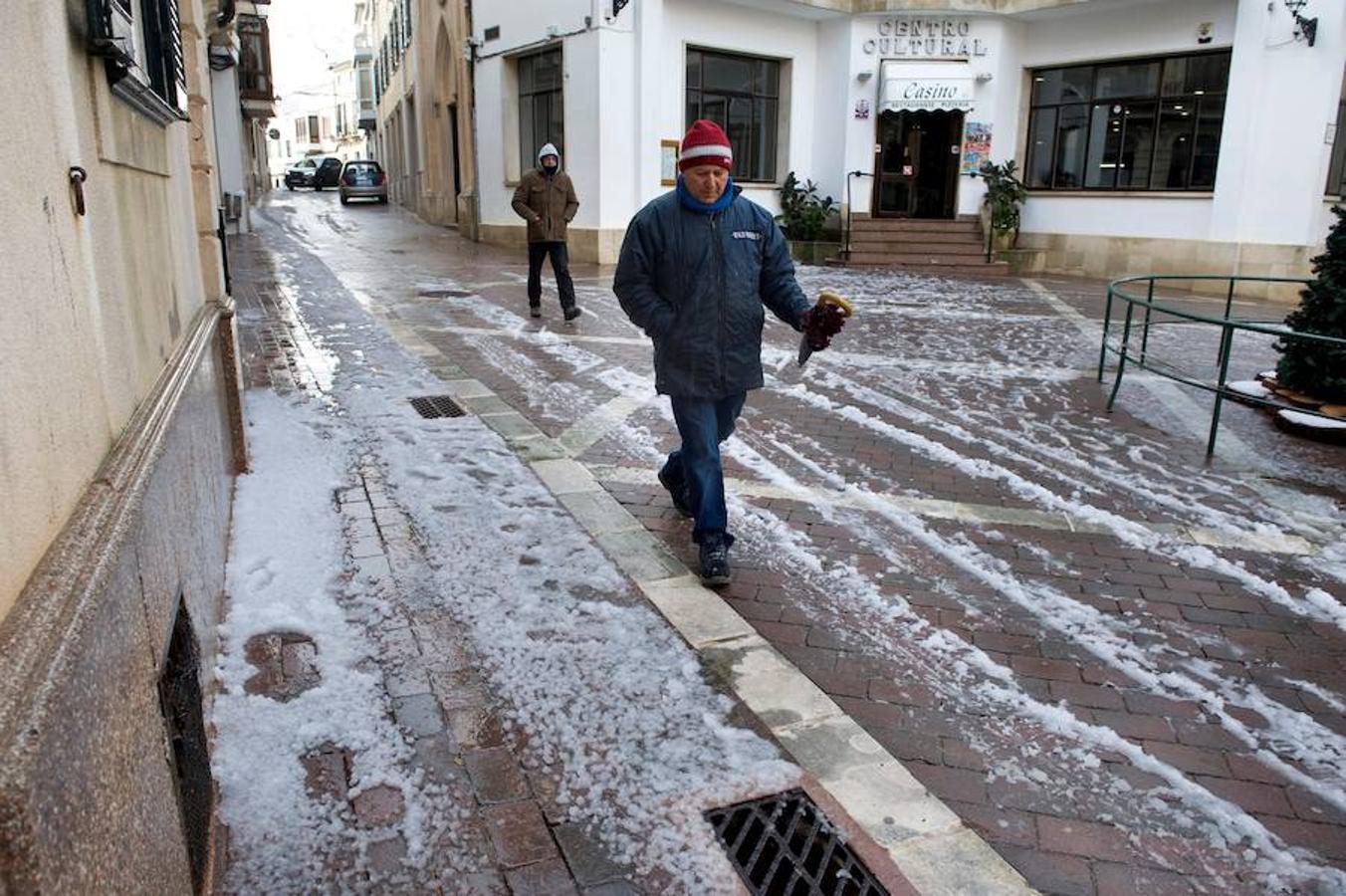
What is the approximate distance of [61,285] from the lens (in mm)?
1956

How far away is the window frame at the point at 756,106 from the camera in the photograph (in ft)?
59.9

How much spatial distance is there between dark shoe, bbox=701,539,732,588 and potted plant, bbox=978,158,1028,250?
A: 15441 millimetres

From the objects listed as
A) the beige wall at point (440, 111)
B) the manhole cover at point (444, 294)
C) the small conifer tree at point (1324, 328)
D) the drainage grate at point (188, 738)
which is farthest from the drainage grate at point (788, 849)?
the beige wall at point (440, 111)

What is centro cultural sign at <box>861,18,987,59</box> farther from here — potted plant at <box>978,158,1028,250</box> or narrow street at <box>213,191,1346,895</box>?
narrow street at <box>213,191,1346,895</box>

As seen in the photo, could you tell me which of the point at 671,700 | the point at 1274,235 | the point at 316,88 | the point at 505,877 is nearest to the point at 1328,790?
the point at 671,700

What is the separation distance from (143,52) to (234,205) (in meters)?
19.1

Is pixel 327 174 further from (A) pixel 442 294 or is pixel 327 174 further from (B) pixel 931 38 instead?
(A) pixel 442 294

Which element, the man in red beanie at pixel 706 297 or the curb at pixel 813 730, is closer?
the curb at pixel 813 730

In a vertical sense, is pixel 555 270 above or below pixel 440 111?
below

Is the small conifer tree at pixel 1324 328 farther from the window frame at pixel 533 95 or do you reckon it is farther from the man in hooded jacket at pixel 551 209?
the window frame at pixel 533 95

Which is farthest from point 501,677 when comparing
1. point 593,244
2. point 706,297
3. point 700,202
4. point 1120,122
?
point 1120,122

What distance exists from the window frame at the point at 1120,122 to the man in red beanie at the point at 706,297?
14505 millimetres

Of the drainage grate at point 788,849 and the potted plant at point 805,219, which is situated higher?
the potted plant at point 805,219

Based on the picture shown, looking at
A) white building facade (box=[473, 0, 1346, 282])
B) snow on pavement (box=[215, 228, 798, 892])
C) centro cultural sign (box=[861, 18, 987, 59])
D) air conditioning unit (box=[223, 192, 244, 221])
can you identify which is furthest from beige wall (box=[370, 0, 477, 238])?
snow on pavement (box=[215, 228, 798, 892])
